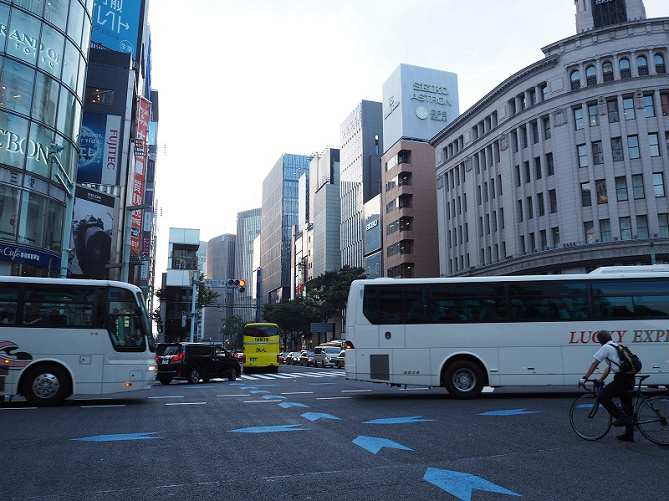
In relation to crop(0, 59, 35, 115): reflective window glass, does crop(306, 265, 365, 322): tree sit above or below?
below

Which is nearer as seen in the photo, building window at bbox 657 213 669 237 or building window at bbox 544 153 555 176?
building window at bbox 657 213 669 237

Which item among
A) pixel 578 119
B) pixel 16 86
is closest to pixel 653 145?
pixel 578 119

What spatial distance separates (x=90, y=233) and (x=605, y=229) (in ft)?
129

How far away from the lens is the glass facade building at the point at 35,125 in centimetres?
2545

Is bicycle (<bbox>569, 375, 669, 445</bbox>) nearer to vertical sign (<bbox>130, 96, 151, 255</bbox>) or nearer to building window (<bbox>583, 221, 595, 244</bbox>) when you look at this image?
building window (<bbox>583, 221, 595, 244</bbox>)

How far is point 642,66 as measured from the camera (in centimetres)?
4472

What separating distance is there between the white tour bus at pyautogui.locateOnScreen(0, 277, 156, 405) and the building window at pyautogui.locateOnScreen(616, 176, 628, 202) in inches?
1620

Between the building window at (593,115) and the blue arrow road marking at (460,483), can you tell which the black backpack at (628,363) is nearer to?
the blue arrow road marking at (460,483)

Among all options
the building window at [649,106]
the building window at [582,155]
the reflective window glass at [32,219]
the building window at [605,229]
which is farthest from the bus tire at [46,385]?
the building window at [649,106]

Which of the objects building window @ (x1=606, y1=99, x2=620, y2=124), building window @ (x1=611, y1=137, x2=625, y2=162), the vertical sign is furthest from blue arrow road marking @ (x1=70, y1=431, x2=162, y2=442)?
building window @ (x1=606, y1=99, x2=620, y2=124)

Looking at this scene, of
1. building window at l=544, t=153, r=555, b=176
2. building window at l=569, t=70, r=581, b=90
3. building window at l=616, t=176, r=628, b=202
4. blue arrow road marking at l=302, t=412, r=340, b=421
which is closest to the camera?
blue arrow road marking at l=302, t=412, r=340, b=421

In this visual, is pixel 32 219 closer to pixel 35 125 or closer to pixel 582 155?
pixel 35 125

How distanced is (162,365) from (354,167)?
278 feet

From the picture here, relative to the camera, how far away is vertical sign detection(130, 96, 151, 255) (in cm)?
5134
